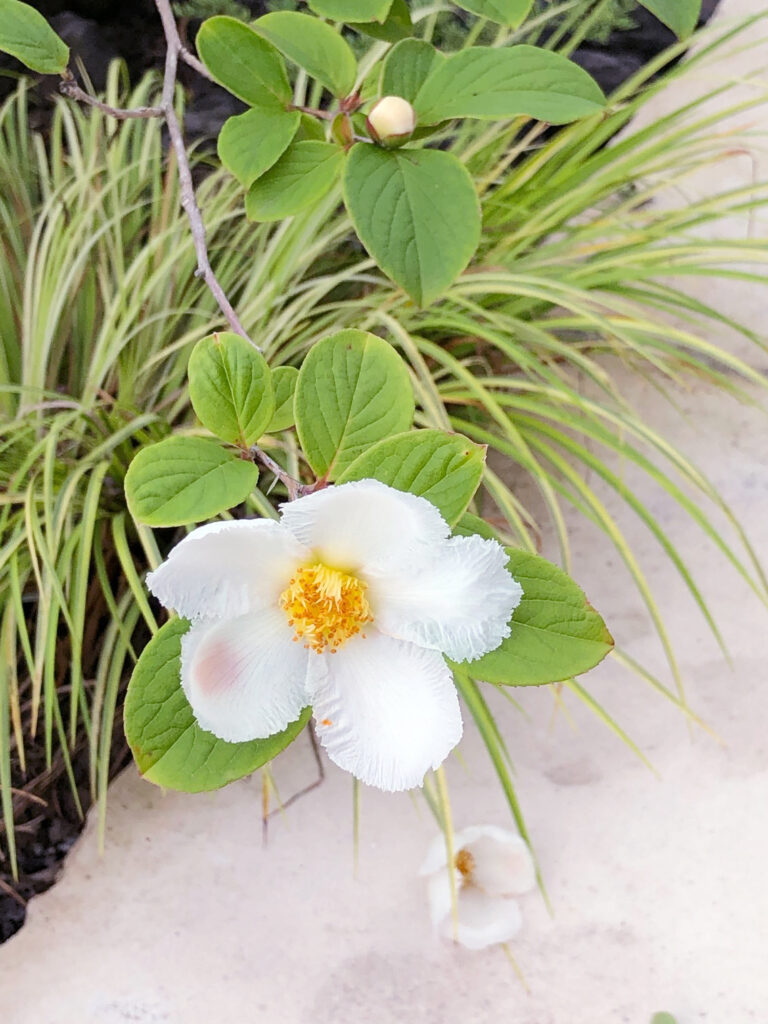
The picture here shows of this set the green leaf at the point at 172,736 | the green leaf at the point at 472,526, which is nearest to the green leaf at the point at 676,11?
the green leaf at the point at 472,526

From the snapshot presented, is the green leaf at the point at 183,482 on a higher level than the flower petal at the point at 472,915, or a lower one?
higher

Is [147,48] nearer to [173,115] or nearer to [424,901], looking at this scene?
[173,115]

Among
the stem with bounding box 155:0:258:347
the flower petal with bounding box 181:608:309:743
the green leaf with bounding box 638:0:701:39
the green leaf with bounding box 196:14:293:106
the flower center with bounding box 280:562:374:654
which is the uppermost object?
the green leaf with bounding box 638:0:701:39

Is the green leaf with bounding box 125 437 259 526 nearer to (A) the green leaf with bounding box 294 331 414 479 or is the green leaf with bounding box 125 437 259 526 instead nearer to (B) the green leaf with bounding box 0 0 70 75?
(A) the green leaf with bounding box 294 331 414 479

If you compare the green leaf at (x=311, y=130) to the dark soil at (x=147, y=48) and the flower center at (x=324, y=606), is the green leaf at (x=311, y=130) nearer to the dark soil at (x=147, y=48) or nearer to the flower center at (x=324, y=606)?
the flower center at (x=324, y=606)

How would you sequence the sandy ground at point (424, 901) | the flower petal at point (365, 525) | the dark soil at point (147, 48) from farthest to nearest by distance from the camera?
1. the dark soil at point (147, 48)
2. the sandy ground at point (424, 901)
3. the flower petal at point (365, 525)

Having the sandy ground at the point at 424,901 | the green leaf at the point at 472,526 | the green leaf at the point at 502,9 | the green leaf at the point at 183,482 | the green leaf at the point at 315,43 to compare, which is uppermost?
the green leaf at the point at 502,9

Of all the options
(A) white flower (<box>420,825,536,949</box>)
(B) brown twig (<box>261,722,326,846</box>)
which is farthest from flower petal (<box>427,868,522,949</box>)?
(B) brown twig (<box>261,722,326,846</box>)
